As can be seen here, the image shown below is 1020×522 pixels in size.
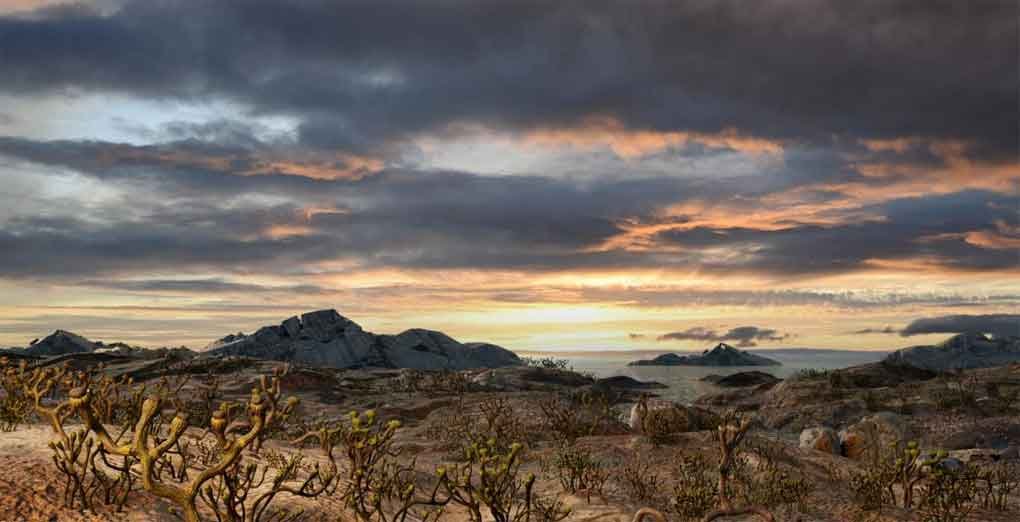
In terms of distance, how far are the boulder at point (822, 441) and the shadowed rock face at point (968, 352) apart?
4817 cm

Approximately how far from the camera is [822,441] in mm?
16406

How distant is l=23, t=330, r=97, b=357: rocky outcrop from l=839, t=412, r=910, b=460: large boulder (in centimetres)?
6767

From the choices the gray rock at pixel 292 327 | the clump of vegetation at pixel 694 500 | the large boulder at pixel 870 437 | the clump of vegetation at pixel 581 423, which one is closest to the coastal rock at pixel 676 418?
the clump of vegetation at pixel 581 423

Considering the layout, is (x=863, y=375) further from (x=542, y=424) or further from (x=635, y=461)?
(x=635, y=461)

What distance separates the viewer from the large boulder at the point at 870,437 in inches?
640

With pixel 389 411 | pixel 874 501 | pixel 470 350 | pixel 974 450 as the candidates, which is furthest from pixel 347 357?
pixel 874 501

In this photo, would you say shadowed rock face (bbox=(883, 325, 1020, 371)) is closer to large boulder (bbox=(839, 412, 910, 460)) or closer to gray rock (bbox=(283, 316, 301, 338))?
large boulder (bbox=(839, 412, 910, 460))

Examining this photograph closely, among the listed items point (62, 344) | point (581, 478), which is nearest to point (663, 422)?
point (581, 478)

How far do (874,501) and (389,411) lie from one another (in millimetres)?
16985

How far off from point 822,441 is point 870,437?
1155 mm

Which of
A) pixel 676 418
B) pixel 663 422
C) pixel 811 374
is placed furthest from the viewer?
pixel 811 374

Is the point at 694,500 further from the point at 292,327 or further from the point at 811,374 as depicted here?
the point at 292,327

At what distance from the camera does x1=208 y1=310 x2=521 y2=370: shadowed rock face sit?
58944mm

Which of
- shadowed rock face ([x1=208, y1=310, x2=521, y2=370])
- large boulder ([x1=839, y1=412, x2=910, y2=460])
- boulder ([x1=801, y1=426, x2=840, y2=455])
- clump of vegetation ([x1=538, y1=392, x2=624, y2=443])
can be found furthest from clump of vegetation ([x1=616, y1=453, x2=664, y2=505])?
shadowed rock face ([x1=208, y1=310, x2=521, y2=370])
